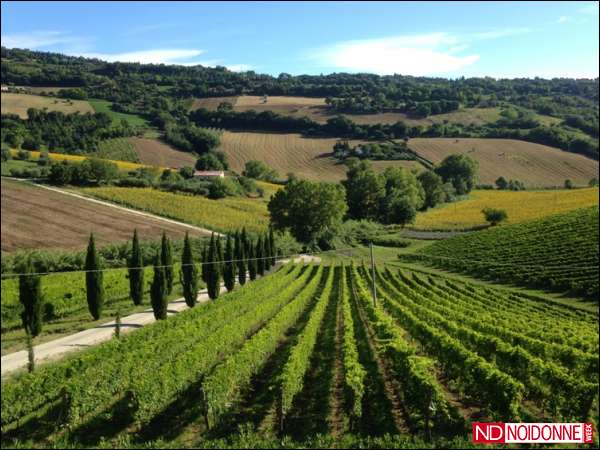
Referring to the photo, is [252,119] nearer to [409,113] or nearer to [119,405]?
[409,113]

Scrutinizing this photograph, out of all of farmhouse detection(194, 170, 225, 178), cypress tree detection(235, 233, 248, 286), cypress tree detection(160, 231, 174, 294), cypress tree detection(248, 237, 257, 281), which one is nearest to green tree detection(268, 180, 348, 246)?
cypress tree detection(248, 237, 257, 281)

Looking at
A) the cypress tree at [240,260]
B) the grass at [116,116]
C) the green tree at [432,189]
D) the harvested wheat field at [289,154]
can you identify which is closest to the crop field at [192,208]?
the cypress tree at [240,260]

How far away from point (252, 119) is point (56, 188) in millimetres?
78449

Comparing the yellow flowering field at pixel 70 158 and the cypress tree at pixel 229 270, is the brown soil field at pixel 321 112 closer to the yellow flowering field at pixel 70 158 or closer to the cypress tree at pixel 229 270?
the yellow flowering field at pixel 70 158

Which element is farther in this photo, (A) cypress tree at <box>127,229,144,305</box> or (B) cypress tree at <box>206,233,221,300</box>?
(B) cypress tree at <box>206,233,221,300</box>

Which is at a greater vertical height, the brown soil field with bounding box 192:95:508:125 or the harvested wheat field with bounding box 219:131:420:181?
the brown soil field with bounding box 192:95:508:125

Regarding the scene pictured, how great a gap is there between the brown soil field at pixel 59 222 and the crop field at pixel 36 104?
47.6m

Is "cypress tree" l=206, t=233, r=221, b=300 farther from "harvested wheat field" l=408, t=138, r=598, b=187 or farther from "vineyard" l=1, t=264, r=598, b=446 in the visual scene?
"harvested wheat field" l=408, t=138, r=598, b=187

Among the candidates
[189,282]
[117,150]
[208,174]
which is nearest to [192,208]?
[208,174]

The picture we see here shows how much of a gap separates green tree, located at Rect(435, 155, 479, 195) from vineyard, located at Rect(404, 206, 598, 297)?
45.8 m

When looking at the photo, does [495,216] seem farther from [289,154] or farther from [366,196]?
[289,154]

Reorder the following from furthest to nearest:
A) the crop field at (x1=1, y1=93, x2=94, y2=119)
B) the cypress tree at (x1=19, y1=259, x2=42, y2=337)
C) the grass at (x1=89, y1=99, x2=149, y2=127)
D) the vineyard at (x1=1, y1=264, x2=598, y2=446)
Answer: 1. the grass at (x1=89, y1=99, x2=149, y2=127)
2. the crop field at (x1=1, y1=93, x2=94, y2=119)
3. the cypress tree at (x1=19, y1=259, x2=42, y2=337)
4. the vineyard at (x1=1, y1=264, x2=598, y2=446)

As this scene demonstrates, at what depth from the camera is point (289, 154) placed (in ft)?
399

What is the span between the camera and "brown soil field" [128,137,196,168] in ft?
346
